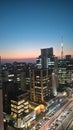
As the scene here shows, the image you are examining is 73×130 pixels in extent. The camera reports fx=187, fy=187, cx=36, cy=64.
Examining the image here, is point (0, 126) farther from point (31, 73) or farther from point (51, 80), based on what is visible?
point (51, 80)

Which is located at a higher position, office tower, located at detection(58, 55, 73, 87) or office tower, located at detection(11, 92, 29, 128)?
office tower, located at detection(58, 55, 73, 87)

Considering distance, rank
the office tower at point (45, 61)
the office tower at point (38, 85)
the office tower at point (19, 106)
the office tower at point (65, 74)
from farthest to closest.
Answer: the office tower at point (45, 61) → the office tower at point (65, 74) → the office tower at point (38, 85) → the office tower at point (19, 106)

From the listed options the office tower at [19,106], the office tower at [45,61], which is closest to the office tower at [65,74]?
the office tower at [45,61]

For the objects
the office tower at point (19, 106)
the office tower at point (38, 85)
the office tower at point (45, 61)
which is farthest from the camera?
the office tower at point (45, 61)

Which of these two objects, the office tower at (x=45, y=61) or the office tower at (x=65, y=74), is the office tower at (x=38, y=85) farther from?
the office tower at (x=45, y=61)

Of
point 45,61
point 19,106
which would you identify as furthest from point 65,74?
point 19,106

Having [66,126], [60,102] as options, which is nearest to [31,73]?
[60,102]

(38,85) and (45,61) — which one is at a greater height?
(45,61)

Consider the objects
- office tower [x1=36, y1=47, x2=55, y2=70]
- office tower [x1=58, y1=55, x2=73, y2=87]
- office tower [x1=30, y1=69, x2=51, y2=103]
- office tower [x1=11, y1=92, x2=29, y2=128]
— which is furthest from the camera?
office tower [x1=36, y1=47, x2=55, y2=70]

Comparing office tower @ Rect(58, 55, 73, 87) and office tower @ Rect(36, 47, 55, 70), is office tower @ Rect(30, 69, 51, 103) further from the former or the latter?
office tower @ Rect(36, 47, 55, 70)

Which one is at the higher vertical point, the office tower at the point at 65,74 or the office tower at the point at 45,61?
the office tower at the point at 45,61

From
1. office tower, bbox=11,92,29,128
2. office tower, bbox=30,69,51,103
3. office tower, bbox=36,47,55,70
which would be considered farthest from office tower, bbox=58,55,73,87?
office tower, bbox=11,92,29,128

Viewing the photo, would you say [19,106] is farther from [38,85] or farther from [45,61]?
[45,61]

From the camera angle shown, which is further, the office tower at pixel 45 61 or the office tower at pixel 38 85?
the office tower at pixel 45 61
